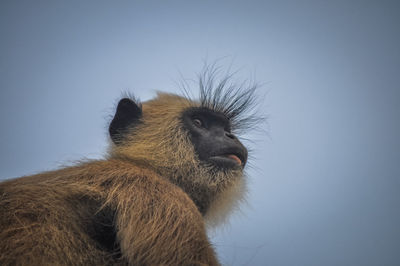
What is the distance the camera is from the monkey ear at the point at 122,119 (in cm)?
313

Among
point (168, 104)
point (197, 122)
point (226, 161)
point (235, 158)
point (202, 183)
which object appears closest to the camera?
point (202, 183)

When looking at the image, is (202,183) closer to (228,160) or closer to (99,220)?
(228,160)

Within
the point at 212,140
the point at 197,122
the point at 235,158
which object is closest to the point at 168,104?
the point at 197,122

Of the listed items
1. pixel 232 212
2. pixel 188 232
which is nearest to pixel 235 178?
pixel 232 212

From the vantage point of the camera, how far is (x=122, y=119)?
317 cm

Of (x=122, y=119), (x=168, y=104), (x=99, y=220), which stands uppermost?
(x=168, y=104)

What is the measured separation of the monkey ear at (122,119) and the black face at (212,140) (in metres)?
0.59

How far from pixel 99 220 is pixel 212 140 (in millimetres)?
1476

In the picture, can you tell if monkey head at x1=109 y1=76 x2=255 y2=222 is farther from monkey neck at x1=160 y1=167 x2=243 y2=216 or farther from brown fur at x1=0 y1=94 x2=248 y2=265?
brown fur at x1=0 y1=94 x2=248 y2=265

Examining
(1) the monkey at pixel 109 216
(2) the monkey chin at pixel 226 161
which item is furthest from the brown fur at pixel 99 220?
(2) the monkey chin at pixel 226 161

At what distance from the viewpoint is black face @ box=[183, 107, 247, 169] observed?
2979 millimetres

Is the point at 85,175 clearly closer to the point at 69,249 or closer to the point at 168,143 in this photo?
the point at 69,249

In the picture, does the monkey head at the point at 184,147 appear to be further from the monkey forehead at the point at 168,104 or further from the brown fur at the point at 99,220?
the brown fur at the point at 99,220

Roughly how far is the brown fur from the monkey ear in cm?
83
